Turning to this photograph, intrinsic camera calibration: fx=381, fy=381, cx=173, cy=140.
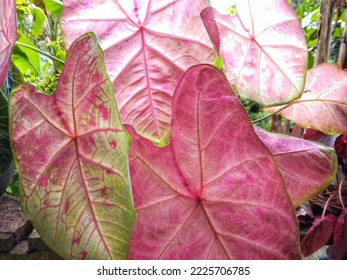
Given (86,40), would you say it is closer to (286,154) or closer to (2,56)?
(2,56)

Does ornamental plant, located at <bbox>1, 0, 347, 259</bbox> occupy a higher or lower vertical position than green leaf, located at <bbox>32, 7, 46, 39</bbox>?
lower

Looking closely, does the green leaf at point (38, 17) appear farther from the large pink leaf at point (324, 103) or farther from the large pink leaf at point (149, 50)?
the large pink leaf at point (324, 103)

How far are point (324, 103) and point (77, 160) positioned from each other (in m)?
0.38

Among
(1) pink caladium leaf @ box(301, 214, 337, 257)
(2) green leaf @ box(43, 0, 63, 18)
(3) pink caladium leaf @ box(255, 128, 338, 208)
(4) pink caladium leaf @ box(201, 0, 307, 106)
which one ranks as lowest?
(1) pink caladium leaf @ box(301, 214, 337, 257)

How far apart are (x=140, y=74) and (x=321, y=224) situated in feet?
1.06

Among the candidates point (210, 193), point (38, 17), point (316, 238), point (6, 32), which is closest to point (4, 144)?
point (6, 32)

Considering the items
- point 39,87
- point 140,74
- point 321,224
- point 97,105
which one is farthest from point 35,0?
point 321,224

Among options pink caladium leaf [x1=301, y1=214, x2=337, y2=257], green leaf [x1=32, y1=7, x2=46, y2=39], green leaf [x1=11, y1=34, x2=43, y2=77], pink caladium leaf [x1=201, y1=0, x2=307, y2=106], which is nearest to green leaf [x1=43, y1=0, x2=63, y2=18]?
green leaf [x1=11, y1=34, x2=43, y2=77]

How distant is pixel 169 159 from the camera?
15.6 inches

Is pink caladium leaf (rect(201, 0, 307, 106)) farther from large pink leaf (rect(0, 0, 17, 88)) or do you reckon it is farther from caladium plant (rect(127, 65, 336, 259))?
large pink leaf (rect(0, 0, 17, 88))

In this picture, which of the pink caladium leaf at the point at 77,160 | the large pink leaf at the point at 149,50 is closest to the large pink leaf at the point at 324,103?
the large pink leaf at the point at 149,50

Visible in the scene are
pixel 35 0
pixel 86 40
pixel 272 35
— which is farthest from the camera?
pixel 35 0

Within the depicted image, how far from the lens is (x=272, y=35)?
1.56 feet

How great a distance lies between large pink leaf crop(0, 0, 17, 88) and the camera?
1.26 ft
